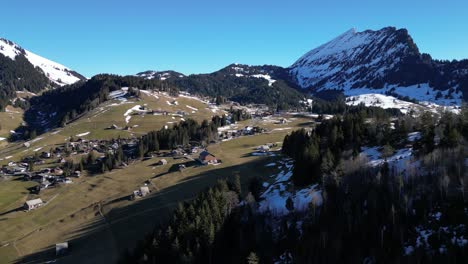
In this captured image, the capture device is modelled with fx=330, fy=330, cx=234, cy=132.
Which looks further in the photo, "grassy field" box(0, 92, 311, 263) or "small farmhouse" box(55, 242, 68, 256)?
"grassy field" box(0, 92, 311, 263)

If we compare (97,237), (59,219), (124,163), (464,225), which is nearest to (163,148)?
(124,163)

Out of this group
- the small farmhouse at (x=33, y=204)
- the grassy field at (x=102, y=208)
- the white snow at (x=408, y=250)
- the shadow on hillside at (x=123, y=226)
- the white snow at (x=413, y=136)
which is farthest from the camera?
the small farmhouse at (x=33, y=204)

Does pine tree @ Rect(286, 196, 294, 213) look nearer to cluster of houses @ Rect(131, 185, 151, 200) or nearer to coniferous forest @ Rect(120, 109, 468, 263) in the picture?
coniferous forest @ Rect(120, 109, 468, 263)

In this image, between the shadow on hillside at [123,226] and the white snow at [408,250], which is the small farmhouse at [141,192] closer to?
the shadow on hillside at [123,226]

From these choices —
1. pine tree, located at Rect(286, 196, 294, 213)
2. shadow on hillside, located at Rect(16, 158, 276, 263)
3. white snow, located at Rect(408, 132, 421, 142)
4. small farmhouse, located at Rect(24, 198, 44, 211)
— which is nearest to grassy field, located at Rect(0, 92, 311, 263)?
shadow on hillside, located at Rect(16, 158, 276, 263)

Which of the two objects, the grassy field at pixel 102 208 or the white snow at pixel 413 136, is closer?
the grassy field at pixel 102 208

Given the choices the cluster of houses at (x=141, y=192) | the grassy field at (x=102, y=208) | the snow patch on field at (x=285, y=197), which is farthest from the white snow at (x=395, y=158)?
the cluster of houses at (x=141, y=192)

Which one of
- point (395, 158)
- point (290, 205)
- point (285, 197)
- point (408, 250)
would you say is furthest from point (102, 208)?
point (395, 158)

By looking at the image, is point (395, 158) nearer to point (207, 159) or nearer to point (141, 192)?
point (141, 192)
